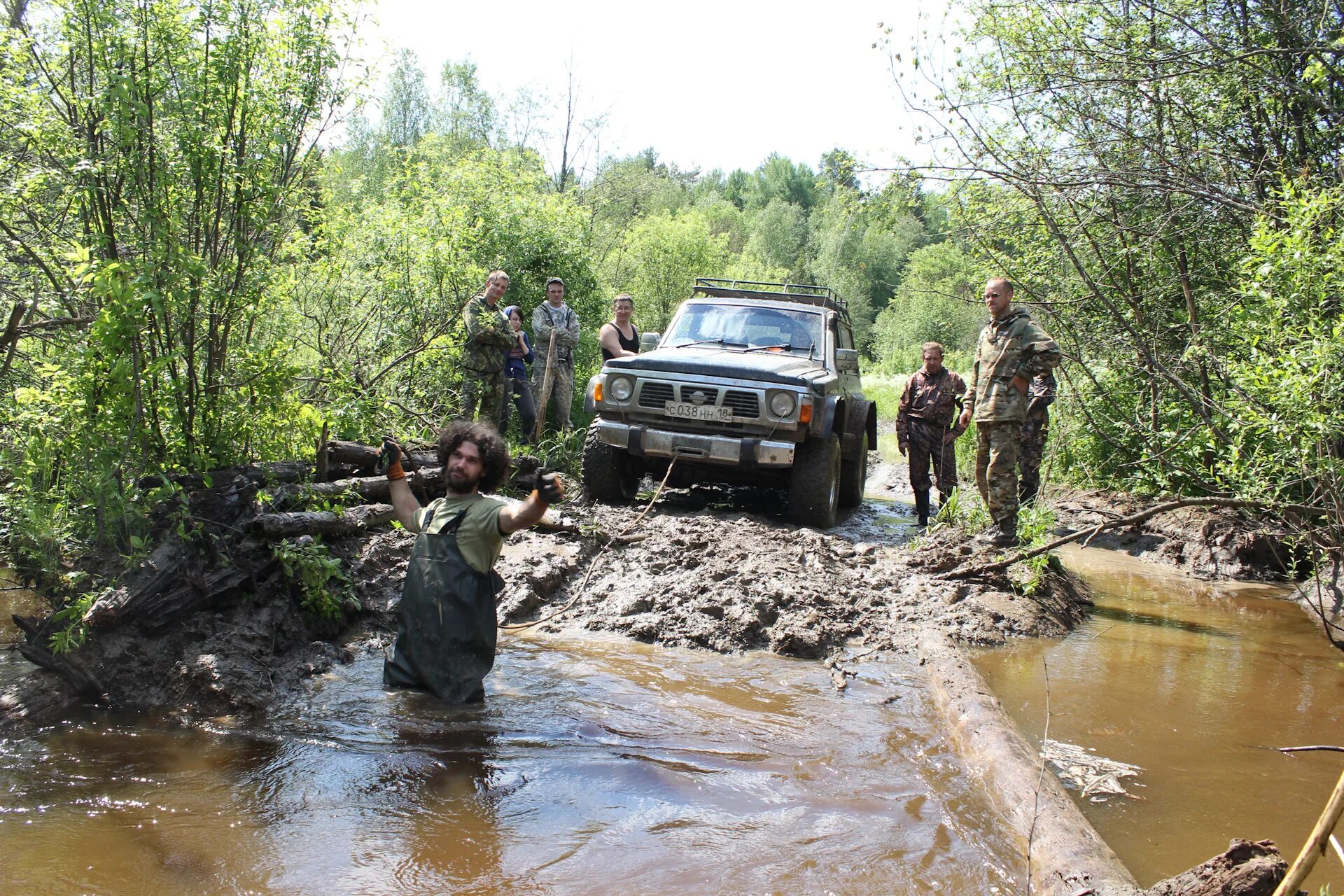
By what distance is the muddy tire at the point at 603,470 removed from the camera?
8094mm

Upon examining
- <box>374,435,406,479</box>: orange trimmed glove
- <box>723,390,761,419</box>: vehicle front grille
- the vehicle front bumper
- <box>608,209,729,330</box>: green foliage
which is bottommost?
the vehicle front bumper

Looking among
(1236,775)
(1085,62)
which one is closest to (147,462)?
(1236,775)

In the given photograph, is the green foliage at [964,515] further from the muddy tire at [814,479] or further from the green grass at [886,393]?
the green grass at [886,393]

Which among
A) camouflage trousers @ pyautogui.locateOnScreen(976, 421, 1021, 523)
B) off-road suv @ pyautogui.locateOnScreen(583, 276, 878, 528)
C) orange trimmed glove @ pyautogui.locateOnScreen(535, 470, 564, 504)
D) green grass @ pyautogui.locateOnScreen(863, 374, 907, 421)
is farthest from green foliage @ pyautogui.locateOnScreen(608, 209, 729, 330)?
orange trimmed glove @ pyautogui.locateOnScreen(535, 470, 564, 504)

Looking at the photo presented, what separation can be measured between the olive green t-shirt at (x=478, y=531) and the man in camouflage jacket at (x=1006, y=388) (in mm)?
4696

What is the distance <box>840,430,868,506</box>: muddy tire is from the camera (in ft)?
30.8

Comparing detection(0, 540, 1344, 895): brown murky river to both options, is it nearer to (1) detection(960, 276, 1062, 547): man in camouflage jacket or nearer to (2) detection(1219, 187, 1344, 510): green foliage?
(2) detection(1219, 187, 1344, 510): green foliage

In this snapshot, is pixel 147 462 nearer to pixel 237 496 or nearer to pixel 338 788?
pixel 237 496

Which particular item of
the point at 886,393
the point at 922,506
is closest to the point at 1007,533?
the point at 922,506

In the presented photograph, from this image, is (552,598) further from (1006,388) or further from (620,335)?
(620,335)

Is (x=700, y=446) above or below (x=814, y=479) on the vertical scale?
above

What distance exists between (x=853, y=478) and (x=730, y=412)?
7.73 ft

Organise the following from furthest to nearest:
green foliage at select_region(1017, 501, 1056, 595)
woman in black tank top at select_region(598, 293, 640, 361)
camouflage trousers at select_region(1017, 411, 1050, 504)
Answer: woman in black tank top at select_region(598, 293, 640, 361), camouflage trousers at select_region(1017, 411, 1050, 504), green foliage at select_region(1017, 501, 1056, 595)

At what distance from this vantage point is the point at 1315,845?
1787mm
